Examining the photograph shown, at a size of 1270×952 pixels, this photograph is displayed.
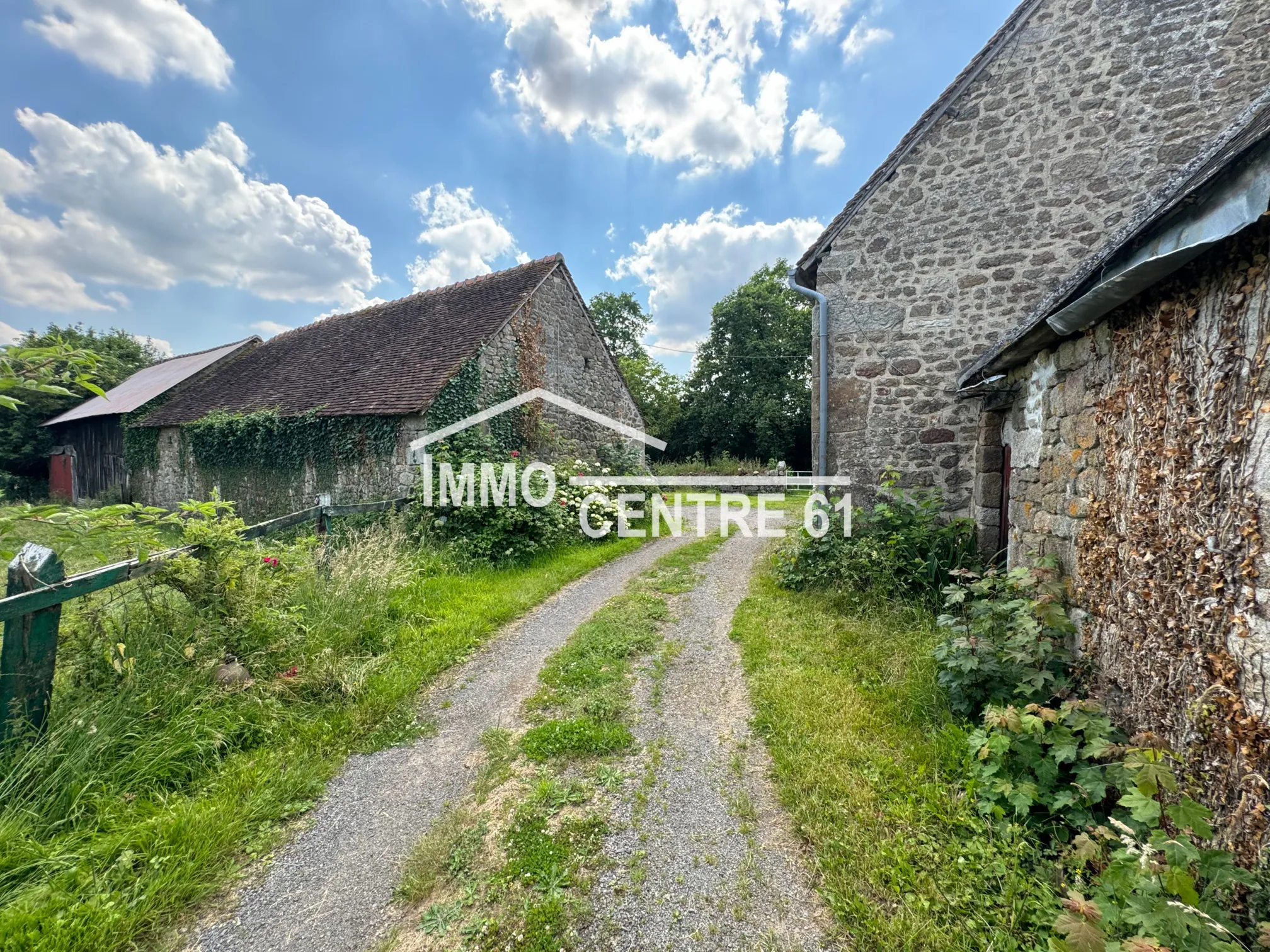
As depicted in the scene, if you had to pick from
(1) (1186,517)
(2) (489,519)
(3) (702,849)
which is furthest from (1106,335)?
(2) (489,519)

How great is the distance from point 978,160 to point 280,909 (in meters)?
8.60

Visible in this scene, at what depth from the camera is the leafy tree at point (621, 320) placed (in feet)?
117

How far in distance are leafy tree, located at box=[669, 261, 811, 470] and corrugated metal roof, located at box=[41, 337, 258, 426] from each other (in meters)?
22.2

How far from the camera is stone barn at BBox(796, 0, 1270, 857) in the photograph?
1861mm

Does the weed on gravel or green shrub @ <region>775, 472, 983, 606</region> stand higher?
green shrub @ <region>775, 472, 983, 606</region>

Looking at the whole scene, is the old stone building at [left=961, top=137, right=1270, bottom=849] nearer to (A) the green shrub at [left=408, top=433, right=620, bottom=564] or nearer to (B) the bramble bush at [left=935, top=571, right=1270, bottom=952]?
(B) the bramble bush at [left=935, top=571, right=1270, bottom=952]

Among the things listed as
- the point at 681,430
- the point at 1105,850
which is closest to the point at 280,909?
the point at 1105,850

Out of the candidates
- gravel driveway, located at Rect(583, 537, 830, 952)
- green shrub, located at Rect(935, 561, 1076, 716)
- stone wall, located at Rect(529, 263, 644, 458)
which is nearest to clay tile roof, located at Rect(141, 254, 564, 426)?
stone wall, located at Rect(529, 263, 644, 458)

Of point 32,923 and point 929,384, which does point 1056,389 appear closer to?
point 929,384

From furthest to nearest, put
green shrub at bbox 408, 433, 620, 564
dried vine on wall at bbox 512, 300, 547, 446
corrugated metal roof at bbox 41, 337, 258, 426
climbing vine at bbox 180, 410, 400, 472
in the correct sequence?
corrugated metal roof at bbox 41, 337, 258, 426, dried vine on wall at bbox 512, 300, 547, 446, climbing vine at bbox 180, 410, 400, 472, green shrub at bbox 408, 433, 620, 564

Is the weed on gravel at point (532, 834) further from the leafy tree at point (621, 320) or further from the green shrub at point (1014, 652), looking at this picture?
the leafy tree at point (621, 320)

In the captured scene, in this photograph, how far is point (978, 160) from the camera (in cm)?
566

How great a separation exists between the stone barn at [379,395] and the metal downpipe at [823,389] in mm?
6003

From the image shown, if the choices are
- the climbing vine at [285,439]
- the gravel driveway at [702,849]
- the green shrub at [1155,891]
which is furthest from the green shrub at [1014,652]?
the climbing vine at [285,439]
